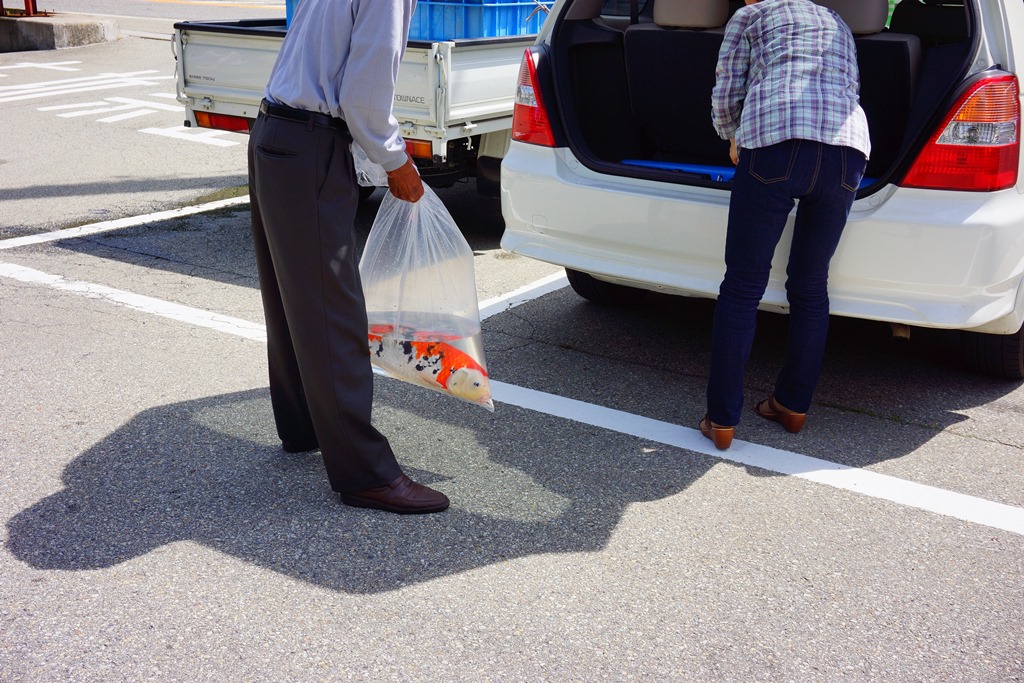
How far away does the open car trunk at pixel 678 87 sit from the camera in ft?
12.3

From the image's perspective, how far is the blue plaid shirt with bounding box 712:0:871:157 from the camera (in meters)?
3.21

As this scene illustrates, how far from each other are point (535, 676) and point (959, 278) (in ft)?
6.34

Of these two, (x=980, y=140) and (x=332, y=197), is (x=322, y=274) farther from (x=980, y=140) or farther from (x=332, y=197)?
(x=980, y=140)

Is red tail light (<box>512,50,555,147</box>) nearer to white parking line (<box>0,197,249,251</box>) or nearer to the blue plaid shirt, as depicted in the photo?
the blue plaid shirt

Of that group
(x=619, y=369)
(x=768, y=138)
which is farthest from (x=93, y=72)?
(x=768, y=138)

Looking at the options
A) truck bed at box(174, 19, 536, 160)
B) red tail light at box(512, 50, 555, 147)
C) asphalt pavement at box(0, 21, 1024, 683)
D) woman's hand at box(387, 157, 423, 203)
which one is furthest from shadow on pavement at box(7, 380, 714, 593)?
truck bed at box(174, 19, 536, 160)

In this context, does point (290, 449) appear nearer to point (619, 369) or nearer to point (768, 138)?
point (619, 369)

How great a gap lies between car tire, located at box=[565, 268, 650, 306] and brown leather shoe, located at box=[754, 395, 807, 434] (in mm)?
1223

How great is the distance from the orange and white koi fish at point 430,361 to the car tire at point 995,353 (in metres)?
2.09

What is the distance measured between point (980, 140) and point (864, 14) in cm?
59

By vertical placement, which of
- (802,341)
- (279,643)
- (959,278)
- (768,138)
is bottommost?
(279,643)

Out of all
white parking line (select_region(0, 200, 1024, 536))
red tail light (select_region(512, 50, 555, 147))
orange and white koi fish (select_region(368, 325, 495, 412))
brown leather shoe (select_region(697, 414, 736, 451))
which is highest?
red tail light (select_region(512, 50, 555, 147))

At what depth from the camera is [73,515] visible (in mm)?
3062

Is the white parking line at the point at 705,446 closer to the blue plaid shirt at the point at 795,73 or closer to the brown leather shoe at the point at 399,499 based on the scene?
the brown leather shoe at the point at 399,499
